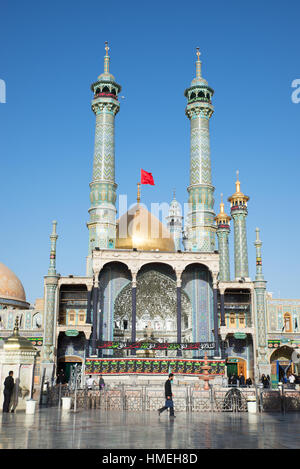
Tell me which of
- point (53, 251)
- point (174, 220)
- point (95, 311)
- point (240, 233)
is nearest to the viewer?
point (95, 311)

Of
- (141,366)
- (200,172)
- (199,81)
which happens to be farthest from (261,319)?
(199,81)

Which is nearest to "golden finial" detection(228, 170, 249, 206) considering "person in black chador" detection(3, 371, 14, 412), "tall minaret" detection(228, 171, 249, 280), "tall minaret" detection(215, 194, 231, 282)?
"tall minaret" detection(228, 171, 249, 280)

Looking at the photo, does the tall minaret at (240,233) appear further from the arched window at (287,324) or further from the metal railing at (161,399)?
the metal railing at (161,399)

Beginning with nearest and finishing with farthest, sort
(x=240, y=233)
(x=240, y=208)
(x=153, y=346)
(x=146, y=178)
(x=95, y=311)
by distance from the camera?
(x=153, y=346) < (x=95, y=311) < (x=146, y=178) < (x=240, y=233) < (x=240, y=208)

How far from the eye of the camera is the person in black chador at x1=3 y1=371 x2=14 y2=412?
583 inches

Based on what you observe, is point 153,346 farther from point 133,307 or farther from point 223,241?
point 223,241

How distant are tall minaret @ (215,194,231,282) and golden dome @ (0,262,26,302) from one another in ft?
56.4

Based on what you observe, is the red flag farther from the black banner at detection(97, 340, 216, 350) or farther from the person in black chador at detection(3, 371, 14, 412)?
the person in black chador at detection(3, 371, 14, 412)

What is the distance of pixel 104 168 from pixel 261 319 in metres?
15.0

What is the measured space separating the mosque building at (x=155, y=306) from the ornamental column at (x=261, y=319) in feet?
0.21

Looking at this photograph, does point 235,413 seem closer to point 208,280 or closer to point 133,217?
point 208,280

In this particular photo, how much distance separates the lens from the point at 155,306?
114 feet

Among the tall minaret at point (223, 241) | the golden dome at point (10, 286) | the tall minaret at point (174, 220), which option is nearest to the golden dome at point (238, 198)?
the tall minaret at point (223, 241)
